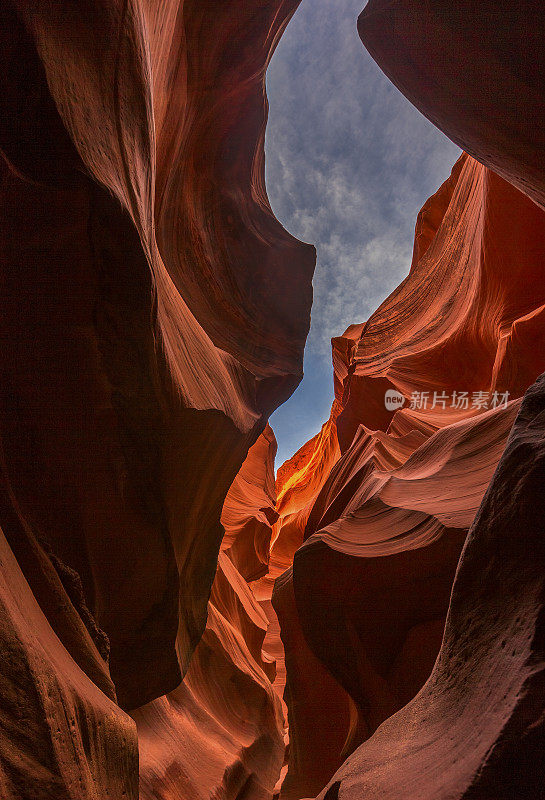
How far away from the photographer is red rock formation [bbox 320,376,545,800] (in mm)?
1115

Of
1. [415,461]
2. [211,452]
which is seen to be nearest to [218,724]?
[211,452]

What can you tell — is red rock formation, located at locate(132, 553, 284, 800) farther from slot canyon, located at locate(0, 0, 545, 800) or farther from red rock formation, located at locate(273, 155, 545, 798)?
red rock formation, located at locate(273, 155, 545, 798)

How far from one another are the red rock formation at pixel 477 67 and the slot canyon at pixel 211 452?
0.07 ft

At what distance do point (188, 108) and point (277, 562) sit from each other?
17.3 m

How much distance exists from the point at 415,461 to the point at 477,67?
4017mm

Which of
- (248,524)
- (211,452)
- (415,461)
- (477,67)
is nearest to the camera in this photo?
(477,67)

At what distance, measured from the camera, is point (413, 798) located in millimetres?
1300

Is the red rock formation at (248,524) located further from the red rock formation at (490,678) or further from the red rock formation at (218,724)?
the red rock formation at (490,678)

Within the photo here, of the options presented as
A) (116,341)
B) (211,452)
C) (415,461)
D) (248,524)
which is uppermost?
(248,524)

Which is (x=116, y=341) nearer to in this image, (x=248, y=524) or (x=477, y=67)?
(x=477, y=67)

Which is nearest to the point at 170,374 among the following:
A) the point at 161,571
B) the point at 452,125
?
the point at 161,571

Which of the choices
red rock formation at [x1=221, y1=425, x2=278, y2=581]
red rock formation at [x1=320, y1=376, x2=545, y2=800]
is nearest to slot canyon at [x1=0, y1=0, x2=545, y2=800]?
red rock formation at [x1=320, y1=376, x2=545, y2=800]

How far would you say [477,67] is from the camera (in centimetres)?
311

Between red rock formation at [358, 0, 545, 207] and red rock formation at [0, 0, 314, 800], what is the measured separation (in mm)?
2101
